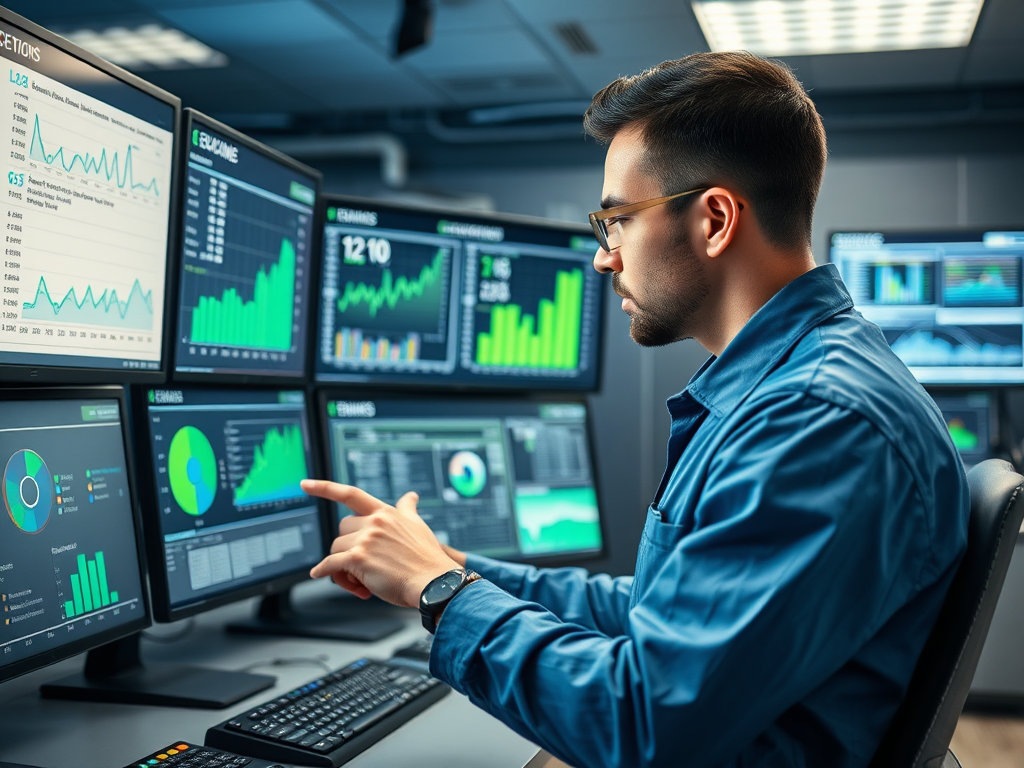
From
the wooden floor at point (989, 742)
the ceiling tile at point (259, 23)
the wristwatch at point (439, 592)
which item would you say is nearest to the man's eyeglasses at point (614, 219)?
the wristwatch at point (439, 592)

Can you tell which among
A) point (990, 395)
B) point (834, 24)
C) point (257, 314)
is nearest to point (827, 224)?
point (834, 24)

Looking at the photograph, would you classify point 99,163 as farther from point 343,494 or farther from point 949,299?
point 949,299

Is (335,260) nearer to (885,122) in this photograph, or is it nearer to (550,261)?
(550,261)

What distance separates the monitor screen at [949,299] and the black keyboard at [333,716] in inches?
107

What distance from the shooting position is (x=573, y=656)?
0.87 meters

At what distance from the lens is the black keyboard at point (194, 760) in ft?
3.19

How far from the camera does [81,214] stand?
1.17m

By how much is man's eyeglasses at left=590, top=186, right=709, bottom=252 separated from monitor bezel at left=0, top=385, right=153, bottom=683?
26.3 inches

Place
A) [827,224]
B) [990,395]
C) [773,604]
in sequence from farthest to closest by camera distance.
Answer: [827,224] → [990,395] → [773,604]

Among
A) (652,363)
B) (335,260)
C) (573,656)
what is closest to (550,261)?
(335,260)

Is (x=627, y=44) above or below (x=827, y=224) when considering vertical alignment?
above

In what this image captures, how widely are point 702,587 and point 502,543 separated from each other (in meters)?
1.09

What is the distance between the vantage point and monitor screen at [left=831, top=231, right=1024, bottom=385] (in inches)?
136

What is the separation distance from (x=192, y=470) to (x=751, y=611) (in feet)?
2.99
